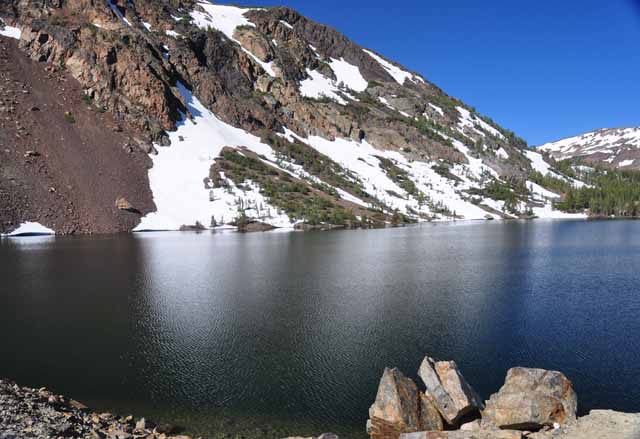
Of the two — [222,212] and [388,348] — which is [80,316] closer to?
[388,348]

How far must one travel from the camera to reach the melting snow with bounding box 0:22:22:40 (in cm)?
10593

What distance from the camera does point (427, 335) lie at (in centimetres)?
2072

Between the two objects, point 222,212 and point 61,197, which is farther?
point 222,212

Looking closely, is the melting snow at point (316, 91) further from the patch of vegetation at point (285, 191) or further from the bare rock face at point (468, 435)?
the bare rock face at point (468, 435)

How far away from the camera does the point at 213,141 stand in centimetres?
12075

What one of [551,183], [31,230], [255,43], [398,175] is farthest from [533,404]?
[551,183]

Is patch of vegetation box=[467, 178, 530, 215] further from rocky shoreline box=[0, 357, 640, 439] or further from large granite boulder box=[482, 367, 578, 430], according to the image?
rocky shoreline box=[0, 357, 640, 439]

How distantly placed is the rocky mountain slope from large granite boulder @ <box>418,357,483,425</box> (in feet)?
242

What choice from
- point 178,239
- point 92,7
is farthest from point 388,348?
point 92,7

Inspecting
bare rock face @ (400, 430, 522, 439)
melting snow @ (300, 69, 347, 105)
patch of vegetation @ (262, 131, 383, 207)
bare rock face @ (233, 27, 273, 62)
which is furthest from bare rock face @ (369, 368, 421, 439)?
bare rock face @ (233, 27, 273, 62)

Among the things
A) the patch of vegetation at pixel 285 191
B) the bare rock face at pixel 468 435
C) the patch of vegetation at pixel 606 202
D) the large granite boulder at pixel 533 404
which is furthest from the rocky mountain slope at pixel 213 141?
the large granite boulder at pixel 533 404

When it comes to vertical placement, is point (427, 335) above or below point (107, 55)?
below

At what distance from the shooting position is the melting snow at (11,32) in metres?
106

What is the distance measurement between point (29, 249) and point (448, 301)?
4768 centimetres
